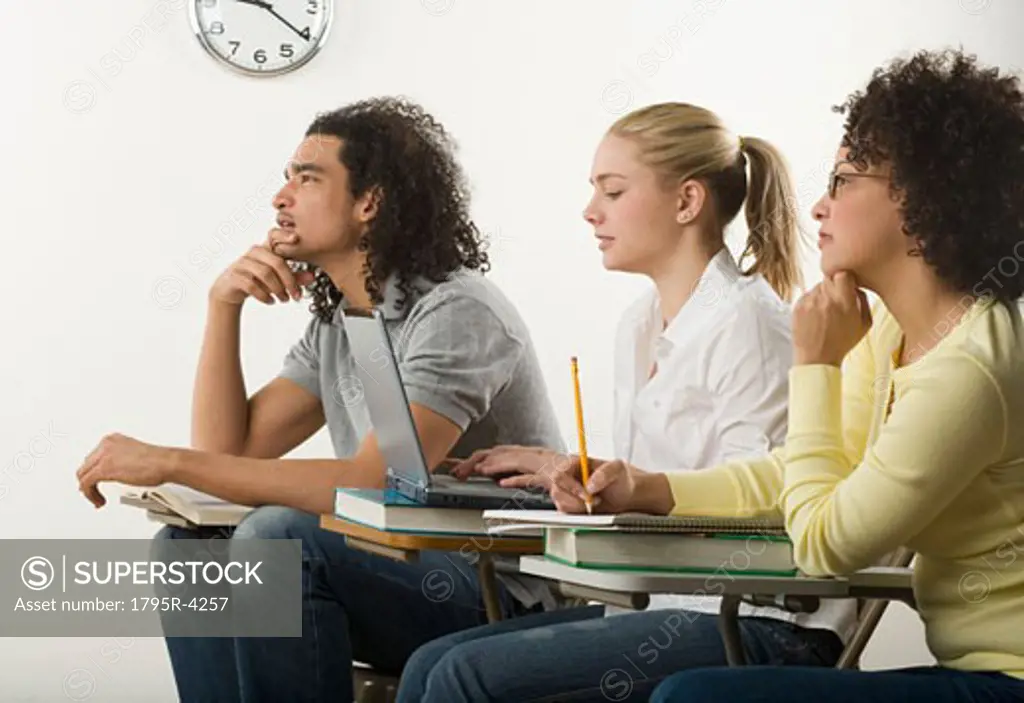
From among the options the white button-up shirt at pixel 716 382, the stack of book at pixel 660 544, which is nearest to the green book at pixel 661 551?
the stack of book at pixel 660 544

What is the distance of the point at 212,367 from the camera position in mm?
2854

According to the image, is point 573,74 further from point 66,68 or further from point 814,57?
point 66,68

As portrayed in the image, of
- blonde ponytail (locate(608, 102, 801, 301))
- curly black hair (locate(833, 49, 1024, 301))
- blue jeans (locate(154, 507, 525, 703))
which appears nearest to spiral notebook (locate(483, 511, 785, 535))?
curly black hair (locate(833, 49, 1024, 301))

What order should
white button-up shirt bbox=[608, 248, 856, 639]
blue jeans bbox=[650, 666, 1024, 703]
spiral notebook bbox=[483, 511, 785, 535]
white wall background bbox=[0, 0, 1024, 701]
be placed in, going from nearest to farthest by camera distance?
blue jeans bbox=[650, 666, 1024, 703]
spiral notebook bbox=[483, 511, 785, 535]
white button-up shirt bbox=[608, 248, 856, 639]
white wall background bbox=[0, 0, 1024, 701]

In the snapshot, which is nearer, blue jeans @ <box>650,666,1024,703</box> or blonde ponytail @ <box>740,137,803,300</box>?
blue jeans @ <box>650,666,1024,703</box>

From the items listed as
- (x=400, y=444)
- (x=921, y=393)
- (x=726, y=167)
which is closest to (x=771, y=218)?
(x=726, y=167)

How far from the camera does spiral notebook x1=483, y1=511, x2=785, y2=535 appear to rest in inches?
54.7

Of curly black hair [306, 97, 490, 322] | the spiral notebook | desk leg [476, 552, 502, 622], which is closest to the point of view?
the spiral notebook

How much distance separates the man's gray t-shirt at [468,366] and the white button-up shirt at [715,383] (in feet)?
1.30

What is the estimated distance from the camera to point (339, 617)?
2.08m

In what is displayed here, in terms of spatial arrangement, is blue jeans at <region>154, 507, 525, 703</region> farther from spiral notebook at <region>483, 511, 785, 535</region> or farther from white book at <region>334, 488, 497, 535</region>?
spiral notebook at <region>483, 511, 785, 535</region>

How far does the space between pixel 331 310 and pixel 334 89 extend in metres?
1.53

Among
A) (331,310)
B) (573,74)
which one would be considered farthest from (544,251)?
(331,310)

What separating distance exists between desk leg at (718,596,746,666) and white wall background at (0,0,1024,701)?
2.81m
